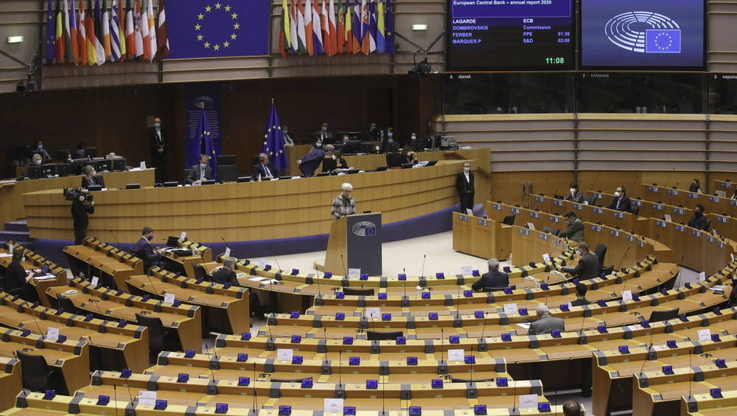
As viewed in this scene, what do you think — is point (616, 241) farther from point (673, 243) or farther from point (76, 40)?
point (76, 40)

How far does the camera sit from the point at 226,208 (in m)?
20.3

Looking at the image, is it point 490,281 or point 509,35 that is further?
point 509,35

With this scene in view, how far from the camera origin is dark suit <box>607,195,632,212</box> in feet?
71.6

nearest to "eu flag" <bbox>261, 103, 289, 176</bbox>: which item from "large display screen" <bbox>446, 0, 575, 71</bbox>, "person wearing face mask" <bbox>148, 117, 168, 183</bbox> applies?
"person wearing face mask" <bbox>148, 117, 168, 183</bbox>

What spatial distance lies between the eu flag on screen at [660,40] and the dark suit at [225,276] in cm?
1485

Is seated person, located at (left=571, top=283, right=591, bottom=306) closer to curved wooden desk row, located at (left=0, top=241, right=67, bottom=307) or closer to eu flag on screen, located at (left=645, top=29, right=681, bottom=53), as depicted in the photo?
curved wooden desk row, located at (left=0, top=241, right=67, bottom=307)

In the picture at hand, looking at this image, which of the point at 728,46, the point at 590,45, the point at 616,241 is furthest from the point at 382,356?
the point at 728,46

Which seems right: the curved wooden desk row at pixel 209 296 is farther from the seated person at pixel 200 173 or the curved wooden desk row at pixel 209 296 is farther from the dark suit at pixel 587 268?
the dark suit at pixel 587 268

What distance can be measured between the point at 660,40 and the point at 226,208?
12.6 m

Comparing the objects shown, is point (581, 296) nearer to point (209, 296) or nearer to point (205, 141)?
point (209, 296)

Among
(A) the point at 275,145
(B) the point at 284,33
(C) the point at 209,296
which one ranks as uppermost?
(B) the point at 284,33

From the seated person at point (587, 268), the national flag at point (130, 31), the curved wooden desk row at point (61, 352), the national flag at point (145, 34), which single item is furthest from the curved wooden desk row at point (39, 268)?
the seated person at point (587, 268)

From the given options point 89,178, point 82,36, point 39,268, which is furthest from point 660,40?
point 39,268

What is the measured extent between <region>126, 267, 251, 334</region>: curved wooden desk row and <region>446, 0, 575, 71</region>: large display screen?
12322 millimetres
